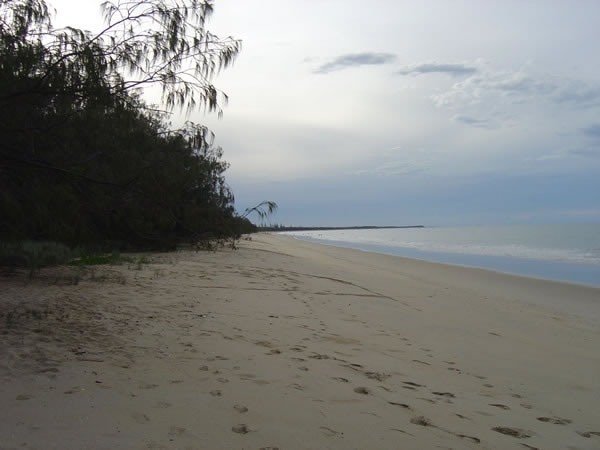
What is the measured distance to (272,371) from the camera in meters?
4.04

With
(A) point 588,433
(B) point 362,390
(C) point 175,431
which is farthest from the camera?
(B) point 362,390

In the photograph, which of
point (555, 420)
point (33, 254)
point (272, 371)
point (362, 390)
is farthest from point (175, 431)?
point (33, 254)

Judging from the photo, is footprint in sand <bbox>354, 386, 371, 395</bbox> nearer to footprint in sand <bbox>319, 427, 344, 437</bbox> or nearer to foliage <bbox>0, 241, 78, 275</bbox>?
footprint in sand <bbox>319, 427, 344, 437</bbox>

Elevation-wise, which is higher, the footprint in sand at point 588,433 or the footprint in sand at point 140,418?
the footprint in sand at point 588,433

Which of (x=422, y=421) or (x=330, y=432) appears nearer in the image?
(x=330, y=432)

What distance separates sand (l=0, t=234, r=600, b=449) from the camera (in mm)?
2961

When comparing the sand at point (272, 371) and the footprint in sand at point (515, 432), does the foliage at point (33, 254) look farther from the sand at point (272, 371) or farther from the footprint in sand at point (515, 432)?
the footprint in sand at point (515, 432)

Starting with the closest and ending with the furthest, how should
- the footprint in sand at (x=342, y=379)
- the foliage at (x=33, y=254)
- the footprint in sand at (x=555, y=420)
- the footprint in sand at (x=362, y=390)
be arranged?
the footprint in sand at (x=555, y=420), the footprint in sand at (x=362, y=390), the footprint in sand at (x=342, y=379), the foliage at (x=33, y=254)

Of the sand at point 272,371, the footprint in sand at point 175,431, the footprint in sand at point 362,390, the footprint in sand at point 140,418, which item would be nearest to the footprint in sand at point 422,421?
the sand at point 272,371

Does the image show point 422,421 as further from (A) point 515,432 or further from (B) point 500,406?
(B) point 500,406

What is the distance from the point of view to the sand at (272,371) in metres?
2.96

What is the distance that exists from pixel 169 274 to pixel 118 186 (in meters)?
3.82

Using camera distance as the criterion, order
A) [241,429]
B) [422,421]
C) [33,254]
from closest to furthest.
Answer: [241,429] → [422,421] → [33,254]

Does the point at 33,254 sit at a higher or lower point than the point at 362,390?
higher
